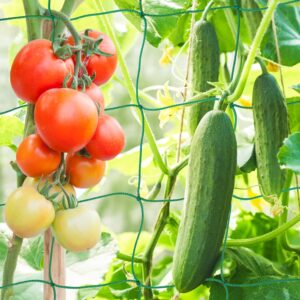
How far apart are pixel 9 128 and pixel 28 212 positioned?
265 millimetres

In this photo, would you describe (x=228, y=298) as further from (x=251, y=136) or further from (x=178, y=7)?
(x=178, y=7)

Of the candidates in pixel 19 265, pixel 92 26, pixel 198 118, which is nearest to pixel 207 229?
pixel 198 118

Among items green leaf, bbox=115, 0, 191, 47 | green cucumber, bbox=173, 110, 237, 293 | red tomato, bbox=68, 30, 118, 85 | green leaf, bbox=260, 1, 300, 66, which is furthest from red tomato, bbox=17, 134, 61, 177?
green leaf, bbox=260, 1, 300, 66

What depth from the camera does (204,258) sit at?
38.9 inches

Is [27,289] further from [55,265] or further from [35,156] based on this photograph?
[35,156]

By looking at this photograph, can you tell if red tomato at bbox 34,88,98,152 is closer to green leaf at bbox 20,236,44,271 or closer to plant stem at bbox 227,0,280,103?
plant stem at bbox 227,0,280,103

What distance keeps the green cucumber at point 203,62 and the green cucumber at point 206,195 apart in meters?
0.09

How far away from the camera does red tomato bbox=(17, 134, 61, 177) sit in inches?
32.9

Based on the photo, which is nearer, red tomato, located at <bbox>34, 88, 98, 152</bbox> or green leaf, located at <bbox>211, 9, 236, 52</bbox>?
red tomato, located at <bbox>34, 88, 98, 152</bbox>

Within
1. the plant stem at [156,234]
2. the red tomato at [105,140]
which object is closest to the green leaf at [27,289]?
the plant stem at [156,234]

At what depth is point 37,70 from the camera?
0.82m

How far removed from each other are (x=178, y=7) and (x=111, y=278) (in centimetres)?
51

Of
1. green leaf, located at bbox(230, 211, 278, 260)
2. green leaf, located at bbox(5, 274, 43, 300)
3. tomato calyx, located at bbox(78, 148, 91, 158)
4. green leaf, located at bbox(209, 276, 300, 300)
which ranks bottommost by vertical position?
green leaf, located at bbox(230, 211, 278, 260)

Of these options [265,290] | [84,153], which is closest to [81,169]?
[84,153]
